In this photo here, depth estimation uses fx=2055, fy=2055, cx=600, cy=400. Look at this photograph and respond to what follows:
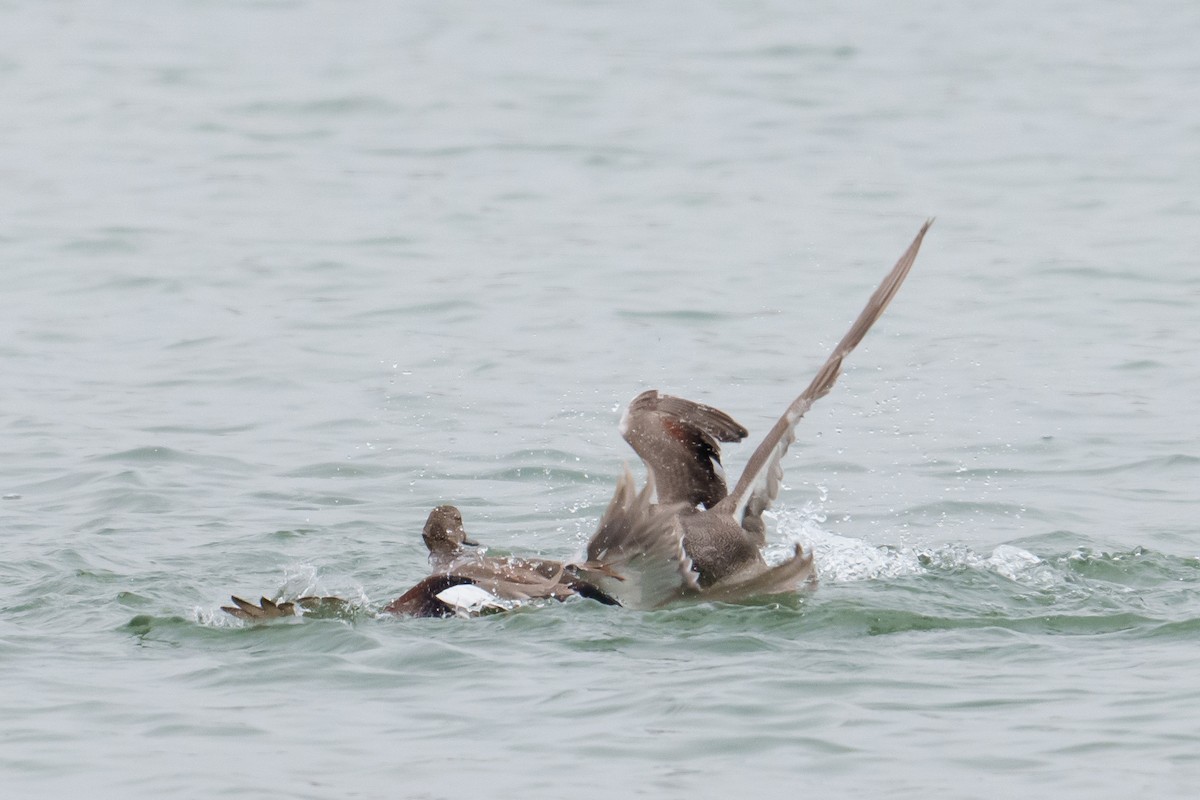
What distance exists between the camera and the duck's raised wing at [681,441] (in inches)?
349

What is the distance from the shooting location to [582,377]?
40.5 feet

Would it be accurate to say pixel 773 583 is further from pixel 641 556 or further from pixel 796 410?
pixel 796 410

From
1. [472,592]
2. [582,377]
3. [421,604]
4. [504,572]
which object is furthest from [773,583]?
[582,377]

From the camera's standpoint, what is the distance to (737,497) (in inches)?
335

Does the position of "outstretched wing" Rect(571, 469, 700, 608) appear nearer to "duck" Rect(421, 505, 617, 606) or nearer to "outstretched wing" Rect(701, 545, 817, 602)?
"duck" Rect(421, 505, 617, 606)

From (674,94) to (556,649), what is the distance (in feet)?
45.7

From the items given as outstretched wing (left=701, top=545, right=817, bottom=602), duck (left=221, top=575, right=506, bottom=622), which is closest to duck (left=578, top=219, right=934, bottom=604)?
outstretched wing (left=701, top=545, right=817, bottom=602)

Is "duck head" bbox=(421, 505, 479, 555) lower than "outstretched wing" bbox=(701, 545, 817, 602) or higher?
higher

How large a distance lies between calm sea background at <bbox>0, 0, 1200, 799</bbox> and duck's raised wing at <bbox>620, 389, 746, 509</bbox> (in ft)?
2.22

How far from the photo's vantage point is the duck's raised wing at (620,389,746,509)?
8.87m

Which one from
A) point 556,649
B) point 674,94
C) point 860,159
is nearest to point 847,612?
point 556,649

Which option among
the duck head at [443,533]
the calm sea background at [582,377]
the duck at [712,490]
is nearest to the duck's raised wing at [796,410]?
the duck at [712,490]

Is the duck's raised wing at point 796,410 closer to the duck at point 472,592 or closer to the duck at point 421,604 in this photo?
the duck at point 472,592

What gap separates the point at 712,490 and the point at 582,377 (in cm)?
352
